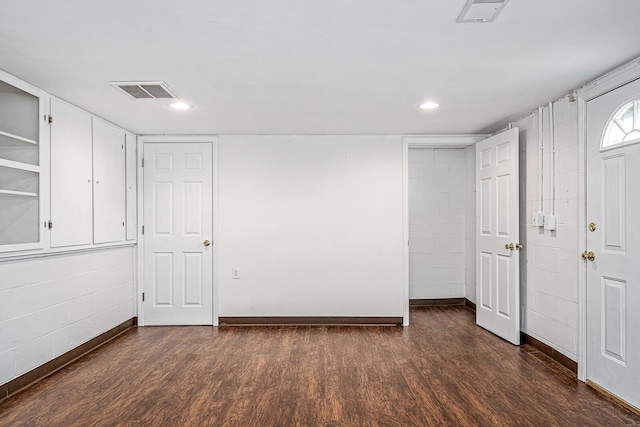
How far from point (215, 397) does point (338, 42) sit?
8.36 ft

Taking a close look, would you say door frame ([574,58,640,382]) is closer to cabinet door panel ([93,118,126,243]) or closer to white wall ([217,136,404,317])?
white wall ([217,136,404,317])

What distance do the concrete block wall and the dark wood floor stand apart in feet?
5.12

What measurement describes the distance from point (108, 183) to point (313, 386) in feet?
9.88

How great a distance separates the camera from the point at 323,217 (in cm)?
505

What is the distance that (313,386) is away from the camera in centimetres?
314

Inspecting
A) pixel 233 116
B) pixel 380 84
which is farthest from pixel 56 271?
pixel 380 84

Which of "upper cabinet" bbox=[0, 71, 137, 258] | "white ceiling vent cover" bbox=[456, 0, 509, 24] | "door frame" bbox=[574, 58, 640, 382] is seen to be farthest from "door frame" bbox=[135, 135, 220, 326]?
"door frame" bbox=[574, 58, 640, 382]

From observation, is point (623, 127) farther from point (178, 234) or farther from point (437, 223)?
point (178, 234)

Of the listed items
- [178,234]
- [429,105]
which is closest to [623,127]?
[429,105]

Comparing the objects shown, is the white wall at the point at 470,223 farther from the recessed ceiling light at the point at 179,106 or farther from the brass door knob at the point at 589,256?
the recessed ceiling light at the point at 179,106

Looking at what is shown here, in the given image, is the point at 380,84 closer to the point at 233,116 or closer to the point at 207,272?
the point at 233,116

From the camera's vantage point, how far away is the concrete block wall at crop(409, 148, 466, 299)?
6023 mm

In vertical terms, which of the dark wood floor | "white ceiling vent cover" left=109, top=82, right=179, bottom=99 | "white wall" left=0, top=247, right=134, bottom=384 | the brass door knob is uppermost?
"white ceiling vent cover" left=109, top=82, right=179, bottom=99

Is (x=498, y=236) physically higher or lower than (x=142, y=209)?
lower
